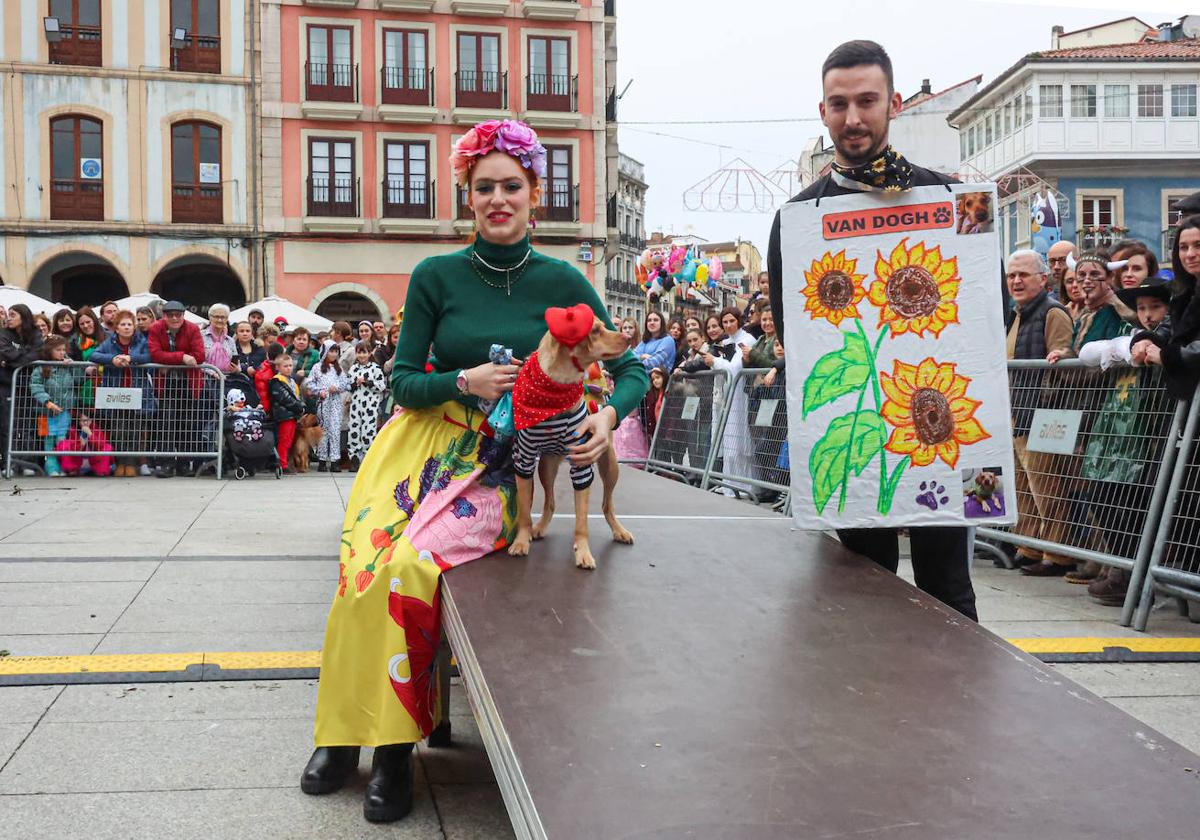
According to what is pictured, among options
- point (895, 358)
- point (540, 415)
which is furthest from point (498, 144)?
point (895, 358)

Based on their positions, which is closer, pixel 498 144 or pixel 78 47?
pixel 498 144

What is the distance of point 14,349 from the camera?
11.1 meters

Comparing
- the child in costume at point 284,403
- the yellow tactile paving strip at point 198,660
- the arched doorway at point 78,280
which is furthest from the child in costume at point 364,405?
the arched doorway at point 78,280

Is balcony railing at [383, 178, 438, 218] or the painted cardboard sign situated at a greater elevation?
balcony railing at [383, 178, 438, 218]

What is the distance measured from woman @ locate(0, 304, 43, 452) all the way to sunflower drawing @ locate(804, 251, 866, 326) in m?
10.3

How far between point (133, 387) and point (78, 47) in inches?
868

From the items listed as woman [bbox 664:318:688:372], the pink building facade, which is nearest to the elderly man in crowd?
woman [bbox 664:318:688:372]

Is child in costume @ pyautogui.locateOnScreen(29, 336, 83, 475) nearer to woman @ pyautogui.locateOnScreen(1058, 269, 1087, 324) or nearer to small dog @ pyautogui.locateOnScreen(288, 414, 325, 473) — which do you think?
small dog @ pyautogui.locateOnScreen(288, 414, 325, 473)

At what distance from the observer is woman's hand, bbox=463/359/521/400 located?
295 centimetres

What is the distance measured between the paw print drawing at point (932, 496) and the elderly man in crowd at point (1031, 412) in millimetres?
3162

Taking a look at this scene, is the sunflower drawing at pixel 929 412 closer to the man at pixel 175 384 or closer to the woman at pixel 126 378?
the man at pixel 175 384

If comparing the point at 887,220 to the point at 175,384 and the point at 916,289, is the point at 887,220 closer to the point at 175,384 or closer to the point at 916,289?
the point at 916,289

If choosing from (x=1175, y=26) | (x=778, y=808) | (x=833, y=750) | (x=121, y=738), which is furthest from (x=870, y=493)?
(x=1175, y=26)

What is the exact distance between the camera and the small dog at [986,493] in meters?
2.99
